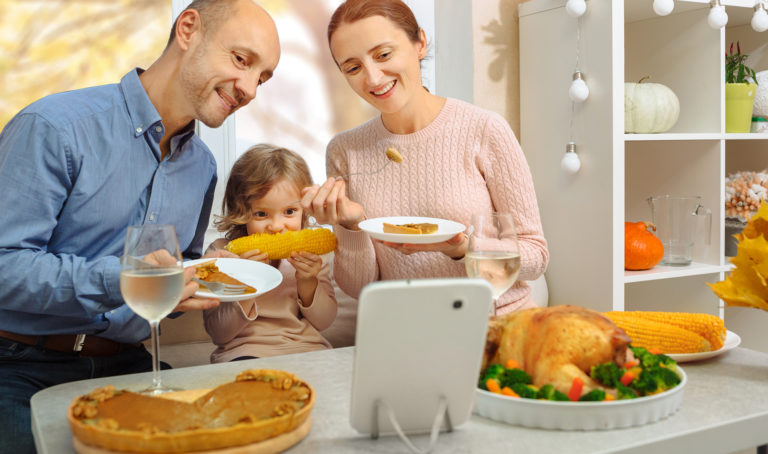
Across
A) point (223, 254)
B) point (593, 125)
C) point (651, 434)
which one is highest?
point (593, 125)

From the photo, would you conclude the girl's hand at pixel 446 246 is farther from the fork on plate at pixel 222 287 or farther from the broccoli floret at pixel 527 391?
the broccoli floret at pixel 527 391

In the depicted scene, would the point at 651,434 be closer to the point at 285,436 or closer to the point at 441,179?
the point at 285,436

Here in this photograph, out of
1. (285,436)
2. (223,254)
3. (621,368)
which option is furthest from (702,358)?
(223,254)

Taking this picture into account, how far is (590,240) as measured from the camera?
97.9 inches

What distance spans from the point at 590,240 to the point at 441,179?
2.52 ft

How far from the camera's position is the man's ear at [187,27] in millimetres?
1808

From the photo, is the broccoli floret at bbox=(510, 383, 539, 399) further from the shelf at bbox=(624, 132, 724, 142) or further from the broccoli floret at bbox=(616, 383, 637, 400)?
the shelf at bbox=(624, 132, 724, 142)

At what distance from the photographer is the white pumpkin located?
2445 millimetres

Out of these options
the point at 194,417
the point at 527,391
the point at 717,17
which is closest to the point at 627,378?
the point at 527,391

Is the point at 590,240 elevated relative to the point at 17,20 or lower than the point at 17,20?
lower

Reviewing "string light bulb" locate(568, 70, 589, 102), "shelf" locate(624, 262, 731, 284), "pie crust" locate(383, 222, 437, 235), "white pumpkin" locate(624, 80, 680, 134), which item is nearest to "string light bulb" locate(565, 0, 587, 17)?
"string light bulb" locate(568, 70, 589, 102)

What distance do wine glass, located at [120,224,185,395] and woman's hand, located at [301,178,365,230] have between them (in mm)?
756

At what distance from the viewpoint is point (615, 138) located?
236 cm

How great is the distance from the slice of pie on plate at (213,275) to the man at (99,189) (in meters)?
0.14
